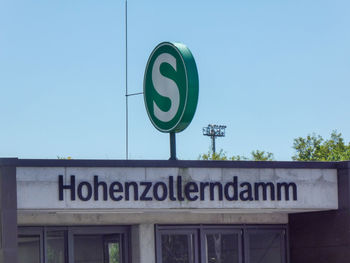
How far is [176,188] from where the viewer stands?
2309 cm

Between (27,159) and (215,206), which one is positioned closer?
(27,159)

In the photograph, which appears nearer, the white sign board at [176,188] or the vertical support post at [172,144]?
the white sign board at [176,188]

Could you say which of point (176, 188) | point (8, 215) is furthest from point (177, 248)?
point (8, 215)

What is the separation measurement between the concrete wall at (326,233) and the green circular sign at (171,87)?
490 centimetres

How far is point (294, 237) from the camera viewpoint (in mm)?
26766

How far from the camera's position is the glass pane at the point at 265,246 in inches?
1060

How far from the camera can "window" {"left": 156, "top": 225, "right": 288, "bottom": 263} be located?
84.3ft

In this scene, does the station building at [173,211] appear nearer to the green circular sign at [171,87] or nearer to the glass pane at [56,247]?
the glass pane at [56,247]

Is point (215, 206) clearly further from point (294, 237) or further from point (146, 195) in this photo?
point (294, 237)

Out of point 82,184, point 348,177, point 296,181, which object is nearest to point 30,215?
point 82,184

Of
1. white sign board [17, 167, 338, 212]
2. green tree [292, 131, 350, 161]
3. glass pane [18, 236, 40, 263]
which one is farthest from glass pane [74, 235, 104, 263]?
green tree [292, 131, 350, 161]

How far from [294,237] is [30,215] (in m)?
8.23

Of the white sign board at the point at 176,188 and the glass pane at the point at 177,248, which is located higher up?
the white sign board at the point at 176,188

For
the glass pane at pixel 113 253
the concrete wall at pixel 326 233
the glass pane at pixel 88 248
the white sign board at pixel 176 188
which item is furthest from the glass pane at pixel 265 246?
the glass pane at pixel 88 248
